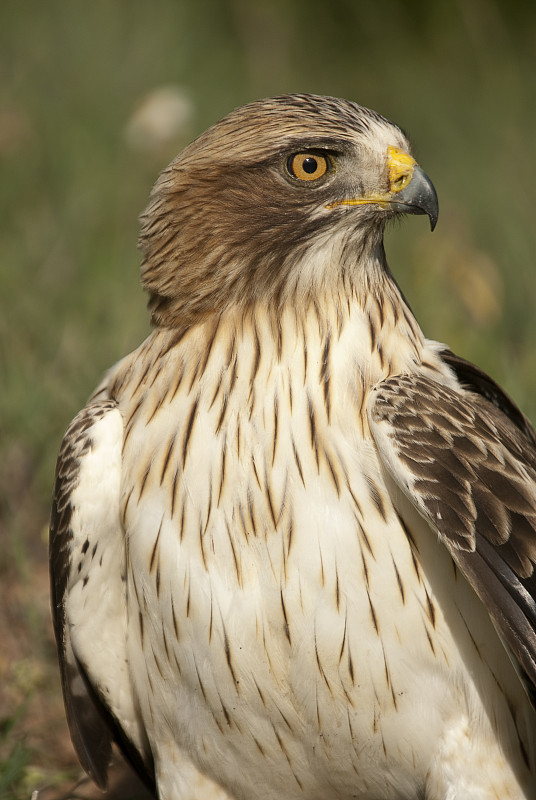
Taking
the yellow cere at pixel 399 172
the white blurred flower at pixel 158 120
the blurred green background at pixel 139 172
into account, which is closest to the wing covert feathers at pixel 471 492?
the yellow cere at pixel 399 172

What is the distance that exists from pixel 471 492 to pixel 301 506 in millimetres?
487

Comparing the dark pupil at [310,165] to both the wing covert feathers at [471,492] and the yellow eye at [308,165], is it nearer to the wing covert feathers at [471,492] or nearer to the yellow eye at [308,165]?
the yellow eye at [308,165]

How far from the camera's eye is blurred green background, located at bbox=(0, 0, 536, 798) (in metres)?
5.31

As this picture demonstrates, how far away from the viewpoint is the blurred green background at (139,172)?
5309 mm

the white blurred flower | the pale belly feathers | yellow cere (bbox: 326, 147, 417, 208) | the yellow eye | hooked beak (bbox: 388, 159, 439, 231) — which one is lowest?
the pale belly feathers

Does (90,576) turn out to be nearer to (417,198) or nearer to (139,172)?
(417,198)

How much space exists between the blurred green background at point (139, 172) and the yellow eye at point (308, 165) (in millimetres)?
576

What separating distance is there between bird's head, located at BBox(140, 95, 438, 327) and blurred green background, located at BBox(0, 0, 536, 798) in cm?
51

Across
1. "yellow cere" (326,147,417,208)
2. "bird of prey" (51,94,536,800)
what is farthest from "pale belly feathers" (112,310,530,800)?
"yellow cere" (326,147,417,208)

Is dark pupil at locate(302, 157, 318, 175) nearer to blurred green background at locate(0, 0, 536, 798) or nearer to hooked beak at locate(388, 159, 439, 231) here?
hooked beak at locate(388, 159, 439, 231)

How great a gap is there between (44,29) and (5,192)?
3.33 metres

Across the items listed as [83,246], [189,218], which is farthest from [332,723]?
[83,246]

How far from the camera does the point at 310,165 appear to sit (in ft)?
11.1

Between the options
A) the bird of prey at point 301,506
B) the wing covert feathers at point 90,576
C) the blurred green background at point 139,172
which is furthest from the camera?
the blurred green background at point 139,172
